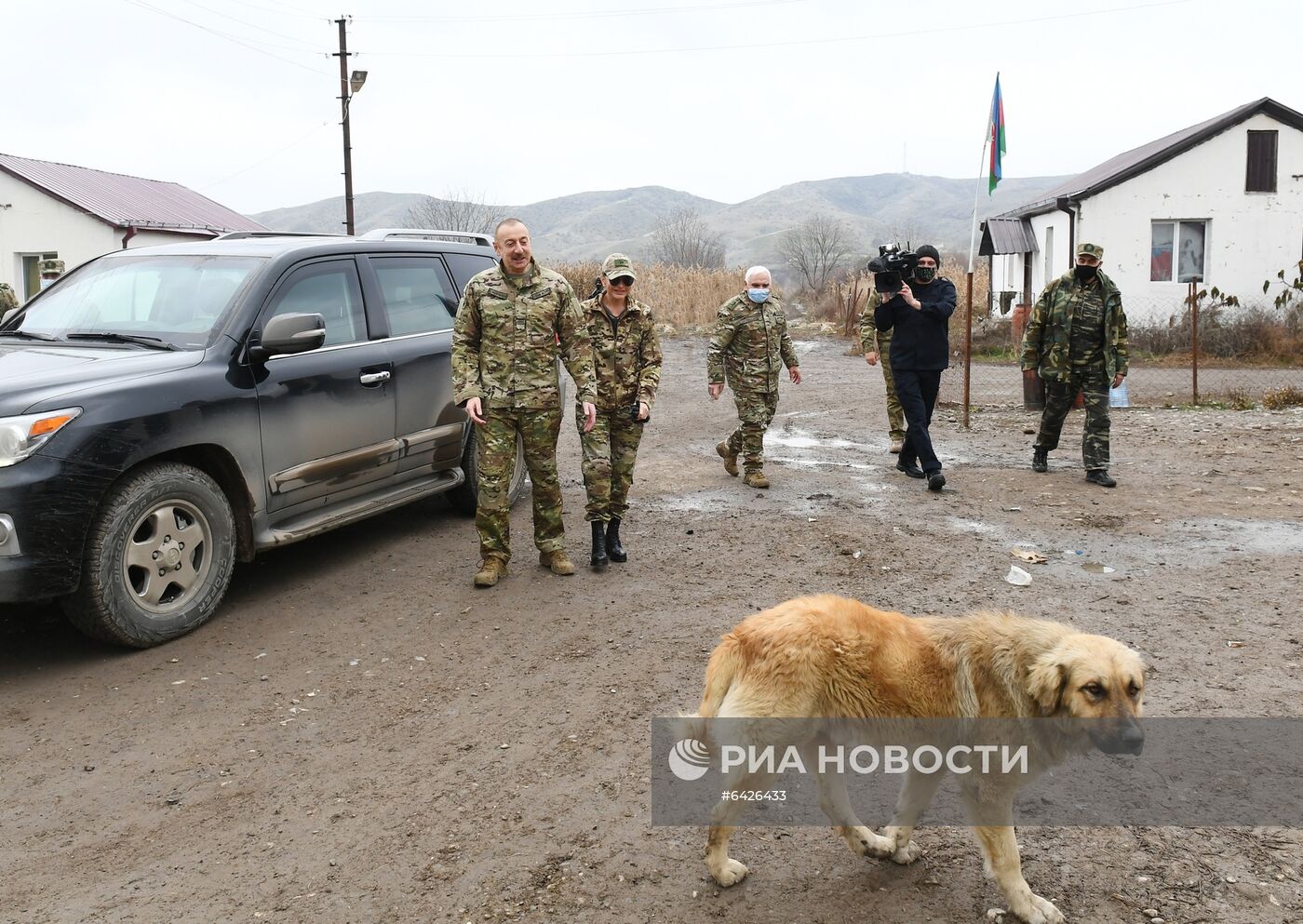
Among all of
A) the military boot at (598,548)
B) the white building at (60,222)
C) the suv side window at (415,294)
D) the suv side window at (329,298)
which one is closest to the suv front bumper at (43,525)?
the suv side window at (329,298)

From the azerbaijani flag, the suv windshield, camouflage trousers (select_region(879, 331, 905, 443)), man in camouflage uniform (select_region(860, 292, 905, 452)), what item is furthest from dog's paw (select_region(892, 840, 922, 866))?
the azerbaijani flag

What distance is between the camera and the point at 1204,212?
2228 cm

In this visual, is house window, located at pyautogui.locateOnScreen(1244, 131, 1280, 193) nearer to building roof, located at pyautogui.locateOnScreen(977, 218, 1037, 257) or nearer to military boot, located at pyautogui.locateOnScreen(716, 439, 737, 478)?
building roof, located at pyautogui.locateOnScreen(977, 218, 1037, 257)

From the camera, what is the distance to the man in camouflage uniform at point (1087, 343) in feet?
28.0

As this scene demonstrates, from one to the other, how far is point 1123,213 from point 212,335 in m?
21.6

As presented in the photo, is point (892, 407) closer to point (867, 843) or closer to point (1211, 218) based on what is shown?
point (867, 843)

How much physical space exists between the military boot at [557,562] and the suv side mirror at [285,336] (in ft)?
6.19

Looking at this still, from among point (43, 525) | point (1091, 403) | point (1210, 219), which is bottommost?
point (43, 525)

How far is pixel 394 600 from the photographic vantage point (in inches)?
228

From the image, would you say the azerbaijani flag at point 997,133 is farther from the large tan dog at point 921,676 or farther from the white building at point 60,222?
the white building at point 60,222

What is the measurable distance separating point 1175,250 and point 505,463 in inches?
835

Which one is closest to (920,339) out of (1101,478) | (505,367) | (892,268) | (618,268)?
(892,268)

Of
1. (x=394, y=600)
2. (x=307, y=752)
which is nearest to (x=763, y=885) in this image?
(x=307, y=752)

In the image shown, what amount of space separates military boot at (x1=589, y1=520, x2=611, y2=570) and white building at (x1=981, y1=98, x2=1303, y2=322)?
1908 centimetres
